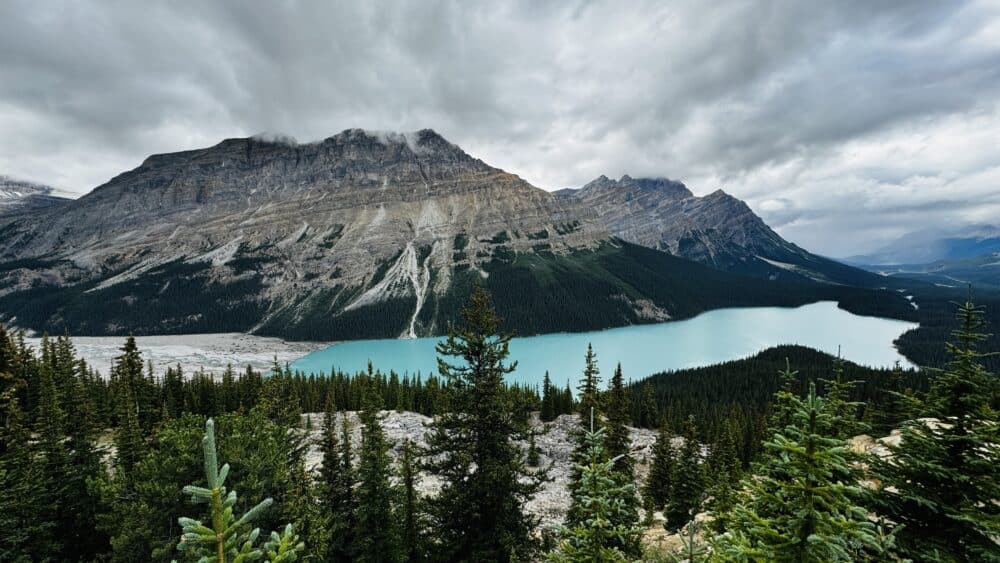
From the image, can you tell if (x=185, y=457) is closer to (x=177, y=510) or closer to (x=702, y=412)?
(x=177, y=510)

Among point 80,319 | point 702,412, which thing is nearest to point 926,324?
point 702,412

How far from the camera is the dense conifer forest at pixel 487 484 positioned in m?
4.86

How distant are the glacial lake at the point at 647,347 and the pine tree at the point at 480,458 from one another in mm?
84425

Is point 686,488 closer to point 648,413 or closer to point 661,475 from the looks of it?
point 661,475

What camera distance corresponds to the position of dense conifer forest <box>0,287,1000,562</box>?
15.9 feet

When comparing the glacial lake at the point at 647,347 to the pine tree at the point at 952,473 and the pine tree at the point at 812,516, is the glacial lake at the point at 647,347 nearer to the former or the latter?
the pine tree at the point at 952,473

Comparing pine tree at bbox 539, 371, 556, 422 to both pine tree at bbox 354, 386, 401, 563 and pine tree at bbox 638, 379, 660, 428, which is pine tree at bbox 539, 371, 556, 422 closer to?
pine tree at bbox 638, 379, 660, 428

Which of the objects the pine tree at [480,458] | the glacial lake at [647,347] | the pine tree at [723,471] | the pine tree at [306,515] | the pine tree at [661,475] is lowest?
the glacial lake at [647,347]

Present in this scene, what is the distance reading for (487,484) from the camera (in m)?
12.3

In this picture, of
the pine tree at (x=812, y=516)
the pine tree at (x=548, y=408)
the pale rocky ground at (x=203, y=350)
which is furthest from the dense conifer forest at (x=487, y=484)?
the pale rocky ground at (x=203, y=350)

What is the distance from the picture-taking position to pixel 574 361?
392 ft

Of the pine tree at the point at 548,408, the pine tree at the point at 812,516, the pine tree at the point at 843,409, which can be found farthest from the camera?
the pine tree at the point at 548,408

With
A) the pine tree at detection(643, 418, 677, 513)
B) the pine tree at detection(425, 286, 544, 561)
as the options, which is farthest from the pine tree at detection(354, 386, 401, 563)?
the pine tree at detection(643, 418, 677, 513)

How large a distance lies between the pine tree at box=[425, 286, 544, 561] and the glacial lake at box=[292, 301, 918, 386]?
84.4m
